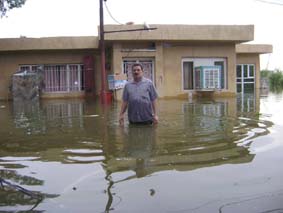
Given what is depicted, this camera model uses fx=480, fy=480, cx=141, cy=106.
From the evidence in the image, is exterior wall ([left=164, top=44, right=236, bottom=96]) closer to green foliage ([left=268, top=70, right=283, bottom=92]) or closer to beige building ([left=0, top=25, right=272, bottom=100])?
beige building ([left=0, top=25, right=272, bottom=100])

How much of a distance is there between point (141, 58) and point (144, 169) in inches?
754

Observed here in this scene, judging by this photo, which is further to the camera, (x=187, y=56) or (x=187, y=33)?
(x=187, y=56)

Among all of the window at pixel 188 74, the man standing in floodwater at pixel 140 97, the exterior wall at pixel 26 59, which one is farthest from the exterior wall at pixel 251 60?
the man standing in floodwater at pixel 140 97

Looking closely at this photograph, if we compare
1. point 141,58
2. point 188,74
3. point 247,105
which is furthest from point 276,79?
point 247,105

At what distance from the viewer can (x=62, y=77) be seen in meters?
27.7

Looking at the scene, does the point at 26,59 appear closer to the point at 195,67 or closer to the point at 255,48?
the point at 195,67

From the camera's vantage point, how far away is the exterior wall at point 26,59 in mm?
27016

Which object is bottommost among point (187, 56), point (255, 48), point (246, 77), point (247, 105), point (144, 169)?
point (144, 169)

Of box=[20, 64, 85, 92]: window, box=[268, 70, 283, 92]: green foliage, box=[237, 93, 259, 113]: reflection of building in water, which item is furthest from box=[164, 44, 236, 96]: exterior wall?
box=[268, 70, 283, 92]: green foliage

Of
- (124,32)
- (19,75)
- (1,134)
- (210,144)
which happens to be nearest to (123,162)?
(210,144)

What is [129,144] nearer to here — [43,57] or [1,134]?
[1,134]

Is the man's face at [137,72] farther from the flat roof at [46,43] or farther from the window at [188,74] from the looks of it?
the window at [188,74]

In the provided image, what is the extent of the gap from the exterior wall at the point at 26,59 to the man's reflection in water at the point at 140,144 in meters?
17.5

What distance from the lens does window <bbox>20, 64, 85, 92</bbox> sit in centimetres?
2758
